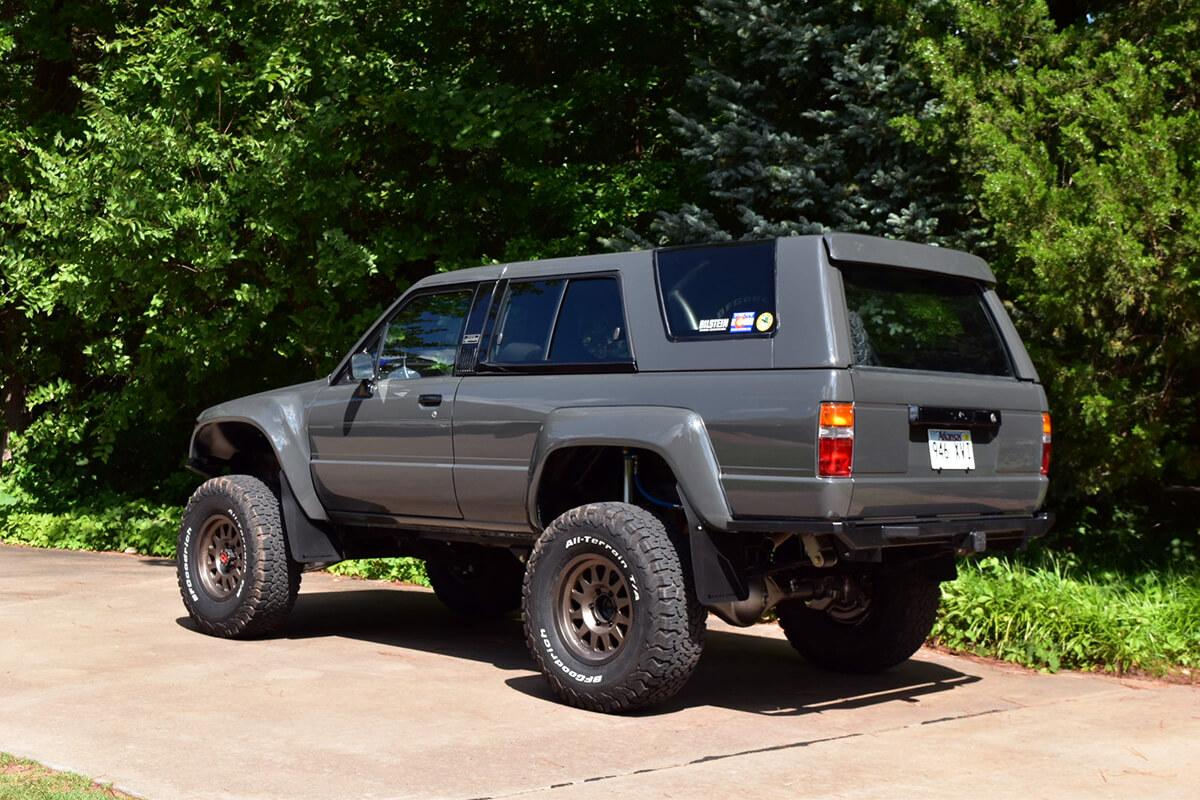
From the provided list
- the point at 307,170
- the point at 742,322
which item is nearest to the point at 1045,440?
the point at 742,322

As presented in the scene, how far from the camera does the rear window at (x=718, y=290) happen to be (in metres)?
6.31

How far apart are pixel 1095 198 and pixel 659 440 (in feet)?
13.9

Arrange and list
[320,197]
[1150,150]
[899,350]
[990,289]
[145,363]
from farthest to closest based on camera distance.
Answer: [145,363] < [320,197] < [1150,150] < [990,289] < [899,350]

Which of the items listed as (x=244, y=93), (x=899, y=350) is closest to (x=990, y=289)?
(x=899, y=350)

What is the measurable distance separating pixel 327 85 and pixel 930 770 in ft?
29.5

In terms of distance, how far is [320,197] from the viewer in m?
12.3

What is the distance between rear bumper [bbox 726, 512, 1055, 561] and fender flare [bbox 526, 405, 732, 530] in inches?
7.6

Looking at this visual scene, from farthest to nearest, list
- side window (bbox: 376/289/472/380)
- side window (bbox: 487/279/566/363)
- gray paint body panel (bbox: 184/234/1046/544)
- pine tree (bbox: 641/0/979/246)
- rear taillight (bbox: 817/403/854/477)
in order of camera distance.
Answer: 1. pine tree (bbox: 641/0/979/246)
2. side window (bbox: 376/289/472/380)
3. side window (bbox: 487/279/566/363)
4. gray paint body panel (bbox: 184/234/1046/544)
5. rear taillight (bbox: 817/403/854/477)

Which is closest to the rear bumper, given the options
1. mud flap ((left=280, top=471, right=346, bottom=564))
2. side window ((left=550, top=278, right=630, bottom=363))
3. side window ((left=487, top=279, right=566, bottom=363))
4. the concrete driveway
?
the concrete driveway

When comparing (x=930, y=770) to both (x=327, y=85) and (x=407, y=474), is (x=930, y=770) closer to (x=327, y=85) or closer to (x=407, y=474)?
(x=407, y=474)

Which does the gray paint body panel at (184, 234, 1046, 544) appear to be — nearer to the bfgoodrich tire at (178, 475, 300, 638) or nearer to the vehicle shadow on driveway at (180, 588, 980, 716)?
the bfgoodrich tire at (178, 475, 300, 638)

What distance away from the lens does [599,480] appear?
727 centimetres

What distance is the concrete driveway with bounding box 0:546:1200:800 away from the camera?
5191 mm

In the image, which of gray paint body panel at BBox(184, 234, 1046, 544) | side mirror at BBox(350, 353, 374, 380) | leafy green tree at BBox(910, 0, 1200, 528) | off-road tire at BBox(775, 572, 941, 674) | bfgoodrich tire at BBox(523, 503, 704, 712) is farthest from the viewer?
leafy green tree at BBox(910, 0, 1200, 528)
